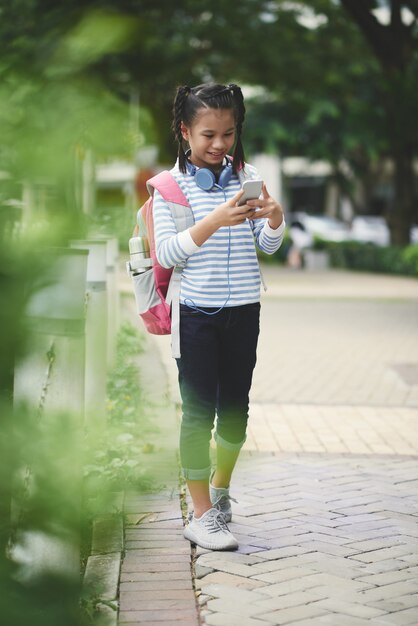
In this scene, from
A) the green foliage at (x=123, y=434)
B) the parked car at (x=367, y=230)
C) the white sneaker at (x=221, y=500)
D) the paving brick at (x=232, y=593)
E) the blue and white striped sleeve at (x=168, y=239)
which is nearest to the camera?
the green foliage at (x=123, y=434)

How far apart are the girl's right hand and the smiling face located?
0.98 feet

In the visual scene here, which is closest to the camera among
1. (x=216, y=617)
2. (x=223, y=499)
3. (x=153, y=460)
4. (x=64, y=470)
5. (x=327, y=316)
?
(x=64, y=470)

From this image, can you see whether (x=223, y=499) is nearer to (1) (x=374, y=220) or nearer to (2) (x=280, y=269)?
(2) (x=280, y=269)

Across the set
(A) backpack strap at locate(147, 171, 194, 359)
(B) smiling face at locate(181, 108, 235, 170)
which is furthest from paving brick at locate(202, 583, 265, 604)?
(B) smiling face at locate(181, 108, 235, 170)

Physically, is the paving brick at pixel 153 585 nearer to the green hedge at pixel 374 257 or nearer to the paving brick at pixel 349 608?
the paving brick at pixel 349 608

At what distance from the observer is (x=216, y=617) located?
310cm

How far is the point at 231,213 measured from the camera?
340 centimetres

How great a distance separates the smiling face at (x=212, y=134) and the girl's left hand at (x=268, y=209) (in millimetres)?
230

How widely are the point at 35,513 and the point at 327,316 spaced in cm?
1221

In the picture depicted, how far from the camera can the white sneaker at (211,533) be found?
376 centimetres

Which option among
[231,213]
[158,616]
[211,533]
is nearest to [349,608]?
[158,616]

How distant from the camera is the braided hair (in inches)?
141

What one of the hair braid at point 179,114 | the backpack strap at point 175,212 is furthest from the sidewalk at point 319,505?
the hair braid at point 179,114

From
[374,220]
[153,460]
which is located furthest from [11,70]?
[374,220]
